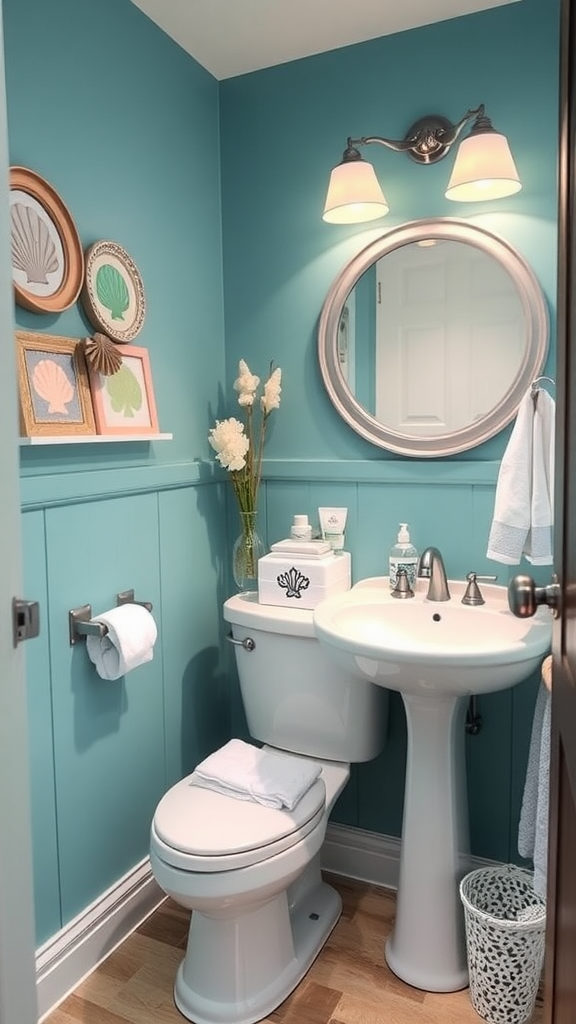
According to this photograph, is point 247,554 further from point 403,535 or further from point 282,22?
point 282,22

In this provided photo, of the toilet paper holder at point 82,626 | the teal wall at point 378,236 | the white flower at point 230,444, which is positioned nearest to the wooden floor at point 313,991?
the teal wall at point 378,236

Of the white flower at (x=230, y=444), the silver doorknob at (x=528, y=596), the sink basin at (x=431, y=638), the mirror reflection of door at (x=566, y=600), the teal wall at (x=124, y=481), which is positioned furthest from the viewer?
the white flower at (x=230, y=444)

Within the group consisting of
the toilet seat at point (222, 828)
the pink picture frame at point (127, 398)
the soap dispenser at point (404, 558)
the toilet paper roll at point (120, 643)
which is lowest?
the toilet seat at point (222, 828)

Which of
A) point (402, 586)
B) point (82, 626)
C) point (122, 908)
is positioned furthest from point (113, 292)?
point (122, 908)

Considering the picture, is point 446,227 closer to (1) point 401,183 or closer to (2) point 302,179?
(1) point 401,183

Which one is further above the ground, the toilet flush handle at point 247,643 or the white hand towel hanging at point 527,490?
the white hand towel hanging at point 527,490

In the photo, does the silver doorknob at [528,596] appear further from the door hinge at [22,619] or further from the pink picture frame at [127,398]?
the pink picture frame at [127,398]

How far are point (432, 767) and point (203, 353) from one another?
4.31 ft

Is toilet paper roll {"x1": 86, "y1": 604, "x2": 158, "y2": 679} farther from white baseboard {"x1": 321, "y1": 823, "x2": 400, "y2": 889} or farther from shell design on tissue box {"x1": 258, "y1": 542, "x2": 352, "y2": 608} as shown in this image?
white baseboard {"x1": 321, "y1": 823, "x2": 400, "y2": 889}

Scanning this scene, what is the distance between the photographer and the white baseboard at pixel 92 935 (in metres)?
1.63

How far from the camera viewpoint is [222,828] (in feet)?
5.08

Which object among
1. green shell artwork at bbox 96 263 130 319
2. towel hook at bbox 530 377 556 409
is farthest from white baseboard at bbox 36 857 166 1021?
towel hook at bbox 530 377 556 409

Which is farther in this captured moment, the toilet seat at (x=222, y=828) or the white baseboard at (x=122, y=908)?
the white baseboard at (x=122, y=908)

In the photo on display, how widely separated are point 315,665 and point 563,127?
52.3 inches
